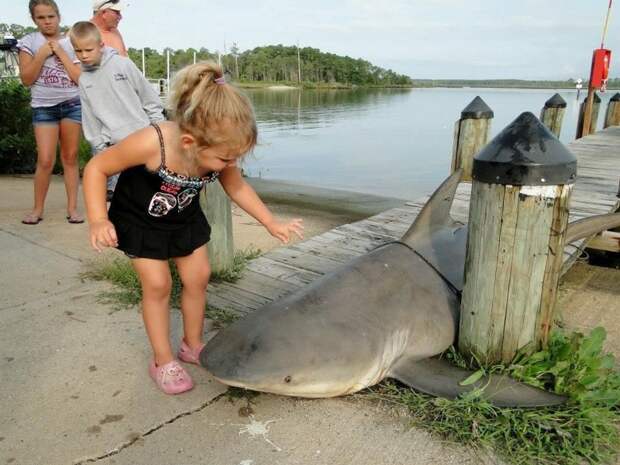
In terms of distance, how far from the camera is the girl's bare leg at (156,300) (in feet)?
8.68

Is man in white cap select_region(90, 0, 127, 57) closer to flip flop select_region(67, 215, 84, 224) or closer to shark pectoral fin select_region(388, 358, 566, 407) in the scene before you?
flip flop select_region(67, 215, 84, 224)

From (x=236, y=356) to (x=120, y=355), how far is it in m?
1.03

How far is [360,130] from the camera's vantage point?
28828 mm

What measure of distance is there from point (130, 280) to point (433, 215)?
2.19 meters

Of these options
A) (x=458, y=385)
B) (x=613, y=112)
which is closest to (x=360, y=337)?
(x=458, y=385)

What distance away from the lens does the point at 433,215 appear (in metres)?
3.47

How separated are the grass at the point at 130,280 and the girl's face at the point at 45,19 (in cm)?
229

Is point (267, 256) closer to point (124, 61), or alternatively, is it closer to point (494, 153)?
point (124, 61)

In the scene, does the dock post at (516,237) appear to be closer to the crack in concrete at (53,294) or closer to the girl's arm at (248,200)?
the girl's arm at (248,200)

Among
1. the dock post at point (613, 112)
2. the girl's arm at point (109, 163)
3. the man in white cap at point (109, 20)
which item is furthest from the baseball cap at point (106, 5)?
the dock post at point (613, 112)

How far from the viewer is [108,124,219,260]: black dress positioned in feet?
8.32

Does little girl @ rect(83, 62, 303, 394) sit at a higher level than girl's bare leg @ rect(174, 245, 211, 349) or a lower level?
higher

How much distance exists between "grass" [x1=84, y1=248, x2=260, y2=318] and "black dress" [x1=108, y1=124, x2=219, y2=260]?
0.95 meters

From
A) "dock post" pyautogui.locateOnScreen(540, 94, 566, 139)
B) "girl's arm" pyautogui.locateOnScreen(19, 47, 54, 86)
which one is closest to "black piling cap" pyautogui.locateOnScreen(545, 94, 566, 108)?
"dock post" pyautogui.locateOnScreen(540, 94, 566, 139)
